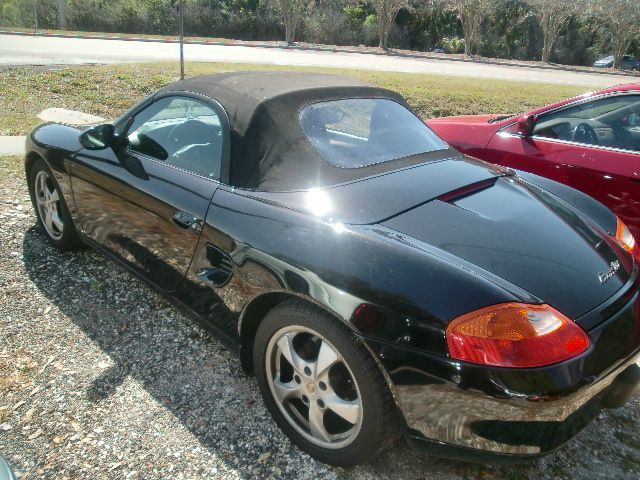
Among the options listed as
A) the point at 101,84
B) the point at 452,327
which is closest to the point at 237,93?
the point at 452,327

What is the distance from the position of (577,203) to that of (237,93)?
6.29 feet

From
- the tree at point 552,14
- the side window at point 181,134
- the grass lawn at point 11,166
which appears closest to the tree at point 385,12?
the tree at point 552,14

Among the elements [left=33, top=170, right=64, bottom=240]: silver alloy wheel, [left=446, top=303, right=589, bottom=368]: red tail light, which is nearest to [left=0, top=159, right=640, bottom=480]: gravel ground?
[left=33, top=170, right=64, bottom=240]: silver alloy wheel

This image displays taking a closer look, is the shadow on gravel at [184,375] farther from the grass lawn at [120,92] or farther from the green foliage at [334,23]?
the green foliage at [334,23]

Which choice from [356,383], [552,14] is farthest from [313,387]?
[552,14]

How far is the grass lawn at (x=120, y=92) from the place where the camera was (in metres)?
8.94

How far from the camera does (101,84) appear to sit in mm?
10562

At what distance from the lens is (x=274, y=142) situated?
8.38 ft

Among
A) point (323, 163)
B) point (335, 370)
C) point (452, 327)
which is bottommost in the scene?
point (335, 370)

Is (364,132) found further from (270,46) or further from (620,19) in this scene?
(620,19)

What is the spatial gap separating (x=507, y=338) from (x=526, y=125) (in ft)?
9.67

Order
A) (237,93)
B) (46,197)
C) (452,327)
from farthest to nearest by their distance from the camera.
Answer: (46,197)
(237,93)
(452,327)

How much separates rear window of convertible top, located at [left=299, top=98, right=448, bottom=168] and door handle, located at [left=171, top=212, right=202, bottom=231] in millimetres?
668

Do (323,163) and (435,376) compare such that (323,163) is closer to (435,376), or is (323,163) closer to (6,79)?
(435,376)
